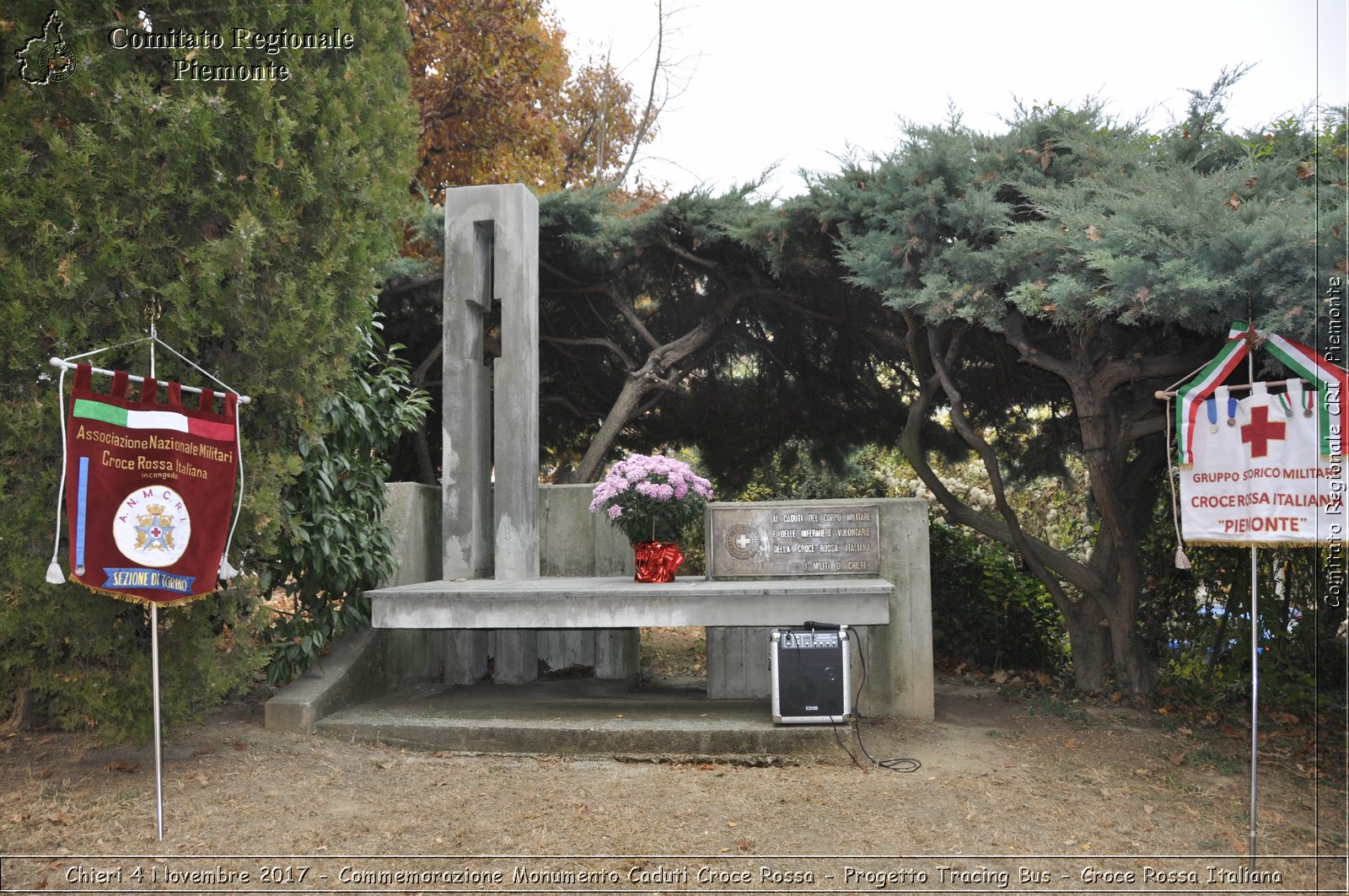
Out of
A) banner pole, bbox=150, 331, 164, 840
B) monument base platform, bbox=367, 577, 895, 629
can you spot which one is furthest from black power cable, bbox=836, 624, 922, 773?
banner pole, bbox=150, 331, 164, 840

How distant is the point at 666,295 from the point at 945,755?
6421mm

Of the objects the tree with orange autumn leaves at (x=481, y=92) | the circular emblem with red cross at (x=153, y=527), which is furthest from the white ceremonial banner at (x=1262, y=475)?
the tree with orange autumn leaves at (x=481, y=92)

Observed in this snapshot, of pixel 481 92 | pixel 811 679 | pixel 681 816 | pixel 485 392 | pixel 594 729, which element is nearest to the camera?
pixel 681 816

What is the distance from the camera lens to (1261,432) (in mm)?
5039

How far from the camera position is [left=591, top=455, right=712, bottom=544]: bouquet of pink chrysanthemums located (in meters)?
7.42

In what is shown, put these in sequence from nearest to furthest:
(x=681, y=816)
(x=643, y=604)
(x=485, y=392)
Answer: (x=681, y=816), (x=643, y=604), (x=485, y=392)

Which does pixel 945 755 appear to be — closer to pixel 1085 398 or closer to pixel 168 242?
pixel 1085 398

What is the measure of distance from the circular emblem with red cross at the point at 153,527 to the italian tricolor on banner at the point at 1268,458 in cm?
535

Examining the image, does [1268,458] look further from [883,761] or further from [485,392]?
[485,392]

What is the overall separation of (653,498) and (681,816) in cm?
269

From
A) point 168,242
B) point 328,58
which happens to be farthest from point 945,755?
point 328,58

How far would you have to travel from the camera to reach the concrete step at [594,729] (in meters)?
6.43

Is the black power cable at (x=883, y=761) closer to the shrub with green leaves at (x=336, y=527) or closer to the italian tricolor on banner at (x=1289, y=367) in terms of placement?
the italian tricolor on banner at (x=1289, y=367)

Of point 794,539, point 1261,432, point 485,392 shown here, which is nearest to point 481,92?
point 485,392
